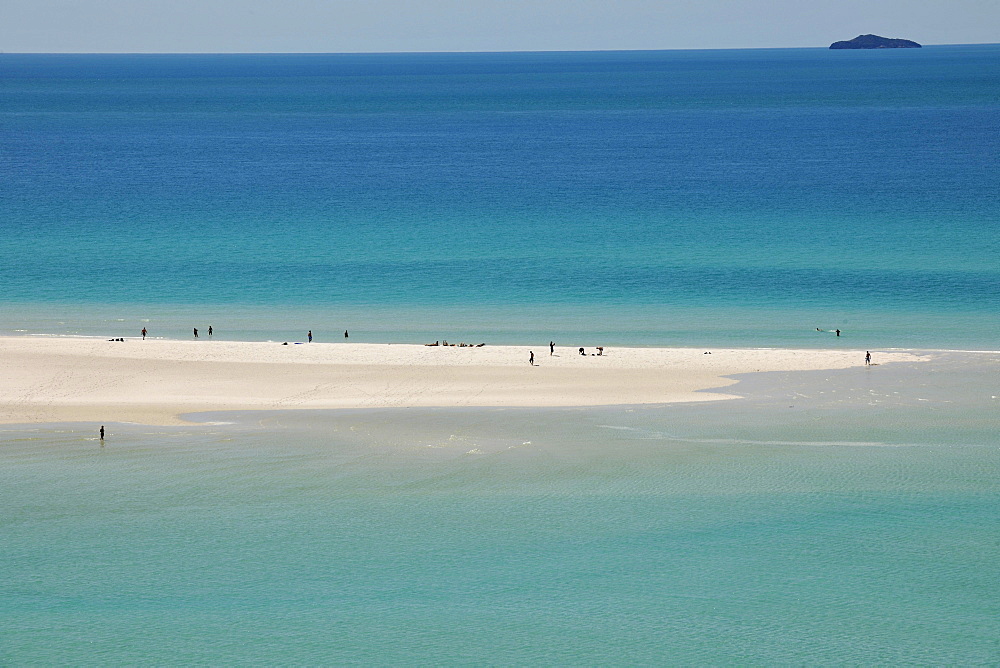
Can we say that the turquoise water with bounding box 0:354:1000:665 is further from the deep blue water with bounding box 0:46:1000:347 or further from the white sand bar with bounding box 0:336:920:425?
the deep blue water with bounding box 0:46:1000:347

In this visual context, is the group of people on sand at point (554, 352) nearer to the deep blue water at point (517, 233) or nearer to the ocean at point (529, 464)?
the ocean at point (529, 464)

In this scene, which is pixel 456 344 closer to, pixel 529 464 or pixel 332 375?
pixel 332 375

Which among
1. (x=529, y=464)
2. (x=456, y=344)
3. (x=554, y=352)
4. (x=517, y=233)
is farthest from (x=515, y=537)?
(x=517, y=233)

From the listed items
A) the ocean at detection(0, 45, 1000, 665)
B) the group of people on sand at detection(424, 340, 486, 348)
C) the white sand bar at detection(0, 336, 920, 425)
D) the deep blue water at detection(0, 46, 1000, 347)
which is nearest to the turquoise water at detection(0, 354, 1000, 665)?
the ocean at detection(0, 45, 1000, 665)

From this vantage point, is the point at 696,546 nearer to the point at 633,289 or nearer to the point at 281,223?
the point at 633,289

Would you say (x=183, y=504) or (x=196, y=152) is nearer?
(x=183, y=504)

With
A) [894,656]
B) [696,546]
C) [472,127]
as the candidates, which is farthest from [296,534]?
[472,127]
